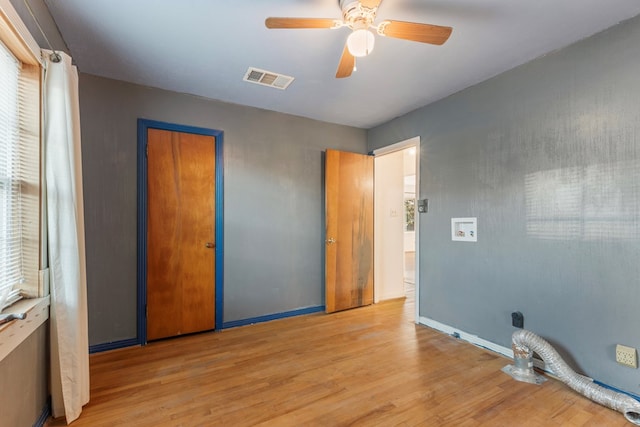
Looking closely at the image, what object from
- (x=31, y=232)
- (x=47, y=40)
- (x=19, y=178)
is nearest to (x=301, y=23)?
(x=47, y=40)

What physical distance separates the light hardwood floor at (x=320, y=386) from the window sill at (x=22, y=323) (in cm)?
68

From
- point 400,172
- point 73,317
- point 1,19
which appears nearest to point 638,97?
point 400,172

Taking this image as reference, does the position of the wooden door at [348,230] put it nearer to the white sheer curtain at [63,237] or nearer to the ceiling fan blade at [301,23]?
the ceiling fan blade at [301,23]

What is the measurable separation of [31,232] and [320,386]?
2073 mm

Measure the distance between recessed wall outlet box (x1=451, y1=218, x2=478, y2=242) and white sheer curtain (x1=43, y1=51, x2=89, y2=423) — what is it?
3194 mm

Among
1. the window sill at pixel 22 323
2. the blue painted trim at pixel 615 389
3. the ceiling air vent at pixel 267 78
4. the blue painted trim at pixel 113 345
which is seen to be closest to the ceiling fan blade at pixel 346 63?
the ceiling air vent at pixel 267 78

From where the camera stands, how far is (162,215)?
2.96m

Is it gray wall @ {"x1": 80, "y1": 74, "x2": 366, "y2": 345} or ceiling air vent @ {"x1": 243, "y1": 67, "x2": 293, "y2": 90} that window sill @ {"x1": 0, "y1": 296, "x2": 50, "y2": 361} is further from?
ceiling air vent @ {"x1": 243, "y1": 67, "x2": 293, "y2": 90}

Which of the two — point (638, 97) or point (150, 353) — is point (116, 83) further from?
point (638, 97)

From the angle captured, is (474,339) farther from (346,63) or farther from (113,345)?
(113,345)

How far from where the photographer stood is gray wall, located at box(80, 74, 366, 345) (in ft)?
8.84

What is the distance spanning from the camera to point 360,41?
1.65m

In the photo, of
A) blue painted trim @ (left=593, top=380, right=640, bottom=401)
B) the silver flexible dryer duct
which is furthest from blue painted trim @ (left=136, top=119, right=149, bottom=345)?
blue painted trim @ (left=593, top=380, right=640, bottom=401)

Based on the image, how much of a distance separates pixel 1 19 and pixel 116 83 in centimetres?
154
